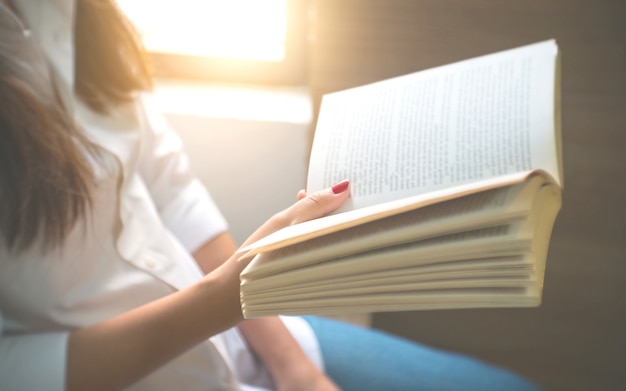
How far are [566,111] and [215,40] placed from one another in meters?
0.58

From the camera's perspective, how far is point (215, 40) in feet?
3.28

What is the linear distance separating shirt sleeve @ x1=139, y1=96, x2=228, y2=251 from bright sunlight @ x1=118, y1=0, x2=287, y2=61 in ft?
0.86

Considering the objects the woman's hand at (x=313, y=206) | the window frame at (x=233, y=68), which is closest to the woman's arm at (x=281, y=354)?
the woman's hand at (x=313, y=206)

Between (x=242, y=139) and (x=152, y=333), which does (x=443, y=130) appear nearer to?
(x=152, y=333)

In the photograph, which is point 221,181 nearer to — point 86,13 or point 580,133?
point 86,13

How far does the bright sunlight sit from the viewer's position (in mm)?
985

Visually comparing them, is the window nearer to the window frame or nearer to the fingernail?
the window frame

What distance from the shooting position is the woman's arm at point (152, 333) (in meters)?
0.46

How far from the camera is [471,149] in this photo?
1.36ft

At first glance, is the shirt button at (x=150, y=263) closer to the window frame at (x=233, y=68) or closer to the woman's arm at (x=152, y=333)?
the woman's arm at (x=152, y=333)

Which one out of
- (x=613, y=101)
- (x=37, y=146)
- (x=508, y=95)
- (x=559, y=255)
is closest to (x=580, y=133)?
(x=613, y=101)

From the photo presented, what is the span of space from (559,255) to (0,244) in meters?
0.71

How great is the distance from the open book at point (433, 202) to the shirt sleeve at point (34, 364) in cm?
24

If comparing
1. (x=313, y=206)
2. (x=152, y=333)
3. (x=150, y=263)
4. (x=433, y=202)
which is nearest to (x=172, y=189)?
(x=150, y=263)
